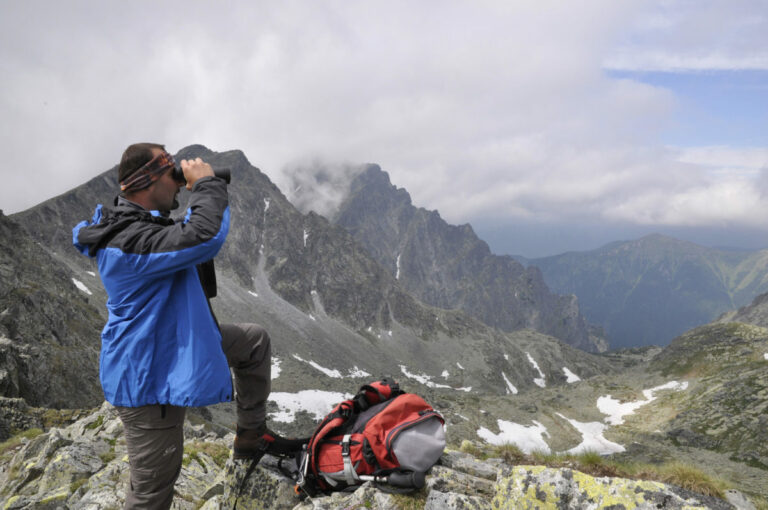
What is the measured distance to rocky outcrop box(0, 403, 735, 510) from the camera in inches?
169

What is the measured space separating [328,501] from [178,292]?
3.44 metres

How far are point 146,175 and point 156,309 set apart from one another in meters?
1.38

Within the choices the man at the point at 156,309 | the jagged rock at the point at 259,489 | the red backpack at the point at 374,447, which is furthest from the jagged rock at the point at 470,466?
the man at the point at 156,309

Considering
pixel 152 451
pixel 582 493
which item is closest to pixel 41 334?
pixel 152 451

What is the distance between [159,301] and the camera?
3.60 metres

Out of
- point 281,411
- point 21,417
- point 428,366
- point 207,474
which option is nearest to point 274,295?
point 428,366

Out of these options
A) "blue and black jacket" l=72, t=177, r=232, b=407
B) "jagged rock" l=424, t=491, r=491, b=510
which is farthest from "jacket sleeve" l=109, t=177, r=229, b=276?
"jagged rock" l=424, t=491, r=491, b=510

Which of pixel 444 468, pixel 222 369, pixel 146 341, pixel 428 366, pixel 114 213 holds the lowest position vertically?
pixel 428 366

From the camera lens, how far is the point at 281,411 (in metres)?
72.8

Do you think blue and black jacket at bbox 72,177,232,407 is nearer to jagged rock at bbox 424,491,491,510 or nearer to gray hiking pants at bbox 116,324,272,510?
gray hiking pants at bbox 116,324,272,510

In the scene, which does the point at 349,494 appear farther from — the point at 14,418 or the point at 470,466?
the point at 14,418

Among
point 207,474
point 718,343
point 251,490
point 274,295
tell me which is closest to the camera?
point 251,490

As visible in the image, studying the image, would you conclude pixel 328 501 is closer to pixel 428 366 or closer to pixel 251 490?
pixel 251 490

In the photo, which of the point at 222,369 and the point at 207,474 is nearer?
the point at 222,369
